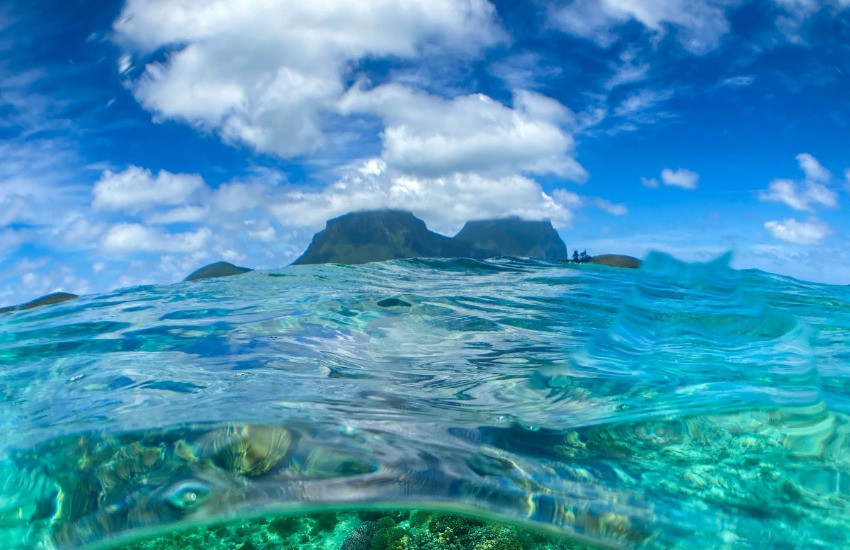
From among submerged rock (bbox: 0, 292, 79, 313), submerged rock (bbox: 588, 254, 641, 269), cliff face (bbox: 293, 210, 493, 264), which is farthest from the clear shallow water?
cliff face (bbox: 293, 210, 493, 264)

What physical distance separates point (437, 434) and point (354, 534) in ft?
4.93

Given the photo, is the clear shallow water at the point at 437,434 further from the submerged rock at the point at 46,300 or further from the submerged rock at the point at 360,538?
the submerged rock at the point at 46,300

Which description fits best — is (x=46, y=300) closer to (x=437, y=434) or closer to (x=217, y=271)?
(x=217, y=271)

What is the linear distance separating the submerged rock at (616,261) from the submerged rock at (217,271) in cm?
1660

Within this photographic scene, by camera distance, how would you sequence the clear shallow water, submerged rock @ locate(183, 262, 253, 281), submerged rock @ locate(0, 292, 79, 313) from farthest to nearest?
1. submerged rock @ locate(183, 262, 253, 281)
2. submerged rock @ locate(0, 292, 79, 313)
3. the clear shallow water

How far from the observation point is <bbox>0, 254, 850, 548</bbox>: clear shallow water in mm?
6084

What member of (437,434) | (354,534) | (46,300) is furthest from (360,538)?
(46,300)

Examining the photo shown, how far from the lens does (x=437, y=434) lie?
22.3 feet

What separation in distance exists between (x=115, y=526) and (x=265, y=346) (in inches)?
151

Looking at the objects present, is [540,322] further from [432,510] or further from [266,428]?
[266,428]

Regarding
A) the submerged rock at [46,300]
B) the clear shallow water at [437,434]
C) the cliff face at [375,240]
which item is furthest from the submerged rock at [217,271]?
the cliff face at [375,240]

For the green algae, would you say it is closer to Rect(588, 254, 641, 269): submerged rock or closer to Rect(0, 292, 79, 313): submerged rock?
Rect(0, 292, 79, 313): submerged rock

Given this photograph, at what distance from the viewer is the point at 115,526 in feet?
20.5

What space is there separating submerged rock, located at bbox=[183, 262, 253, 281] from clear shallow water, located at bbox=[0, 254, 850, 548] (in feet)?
42.3
